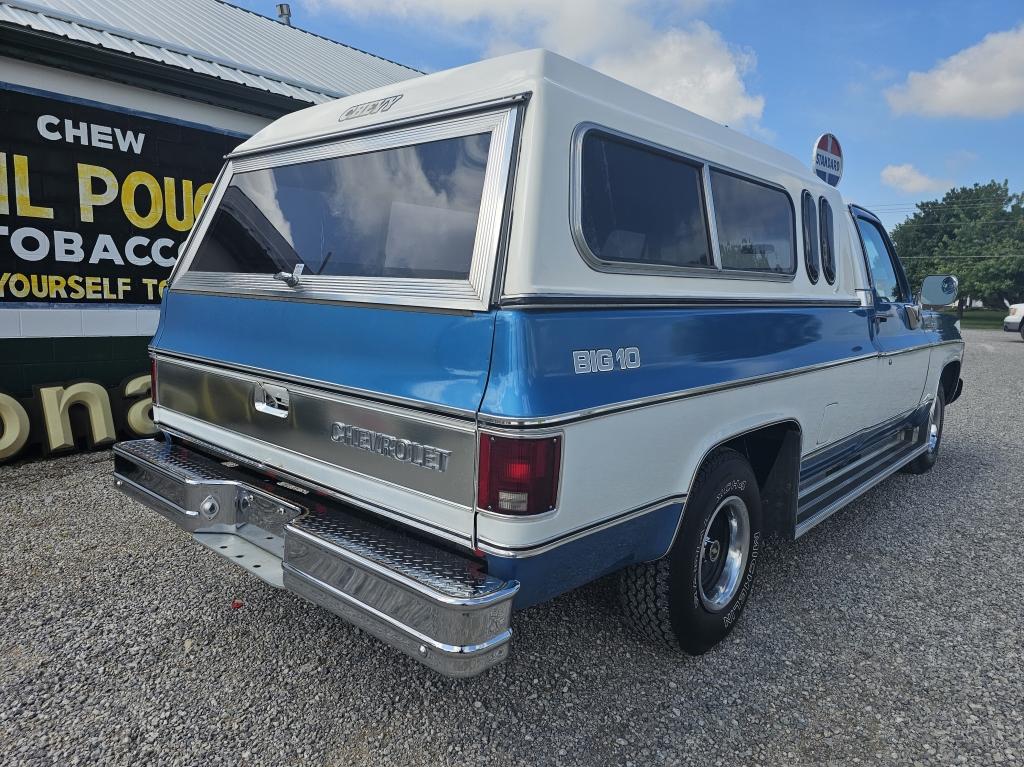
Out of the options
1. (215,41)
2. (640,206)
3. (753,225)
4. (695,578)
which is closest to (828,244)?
(753,225)

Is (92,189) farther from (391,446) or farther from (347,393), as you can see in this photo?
(391,446)

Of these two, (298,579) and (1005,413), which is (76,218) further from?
(1005,413)

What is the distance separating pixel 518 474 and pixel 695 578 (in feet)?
3.86

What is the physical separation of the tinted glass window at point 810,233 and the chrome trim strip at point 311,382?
8.04ft

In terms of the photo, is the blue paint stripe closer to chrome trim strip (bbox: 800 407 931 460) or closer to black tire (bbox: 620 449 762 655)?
black tire (bbox: 620 449 762 655)

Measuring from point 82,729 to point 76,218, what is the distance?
4772 millimetres

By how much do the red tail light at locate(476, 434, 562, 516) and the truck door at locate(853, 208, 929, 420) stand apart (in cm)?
301

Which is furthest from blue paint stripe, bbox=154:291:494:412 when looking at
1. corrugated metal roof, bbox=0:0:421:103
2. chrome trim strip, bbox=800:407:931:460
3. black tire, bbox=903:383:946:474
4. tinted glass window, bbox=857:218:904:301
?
black tire, bbox=903:383:946:474

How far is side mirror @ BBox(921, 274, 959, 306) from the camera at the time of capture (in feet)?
17.3

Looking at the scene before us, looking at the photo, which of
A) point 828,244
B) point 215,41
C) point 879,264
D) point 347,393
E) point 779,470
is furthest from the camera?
point 215,41

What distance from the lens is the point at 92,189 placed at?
592cm

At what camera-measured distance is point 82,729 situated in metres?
2.43

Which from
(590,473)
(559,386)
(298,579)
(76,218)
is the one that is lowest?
(298,579)

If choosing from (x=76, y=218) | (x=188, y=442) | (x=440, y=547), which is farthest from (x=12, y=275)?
(x=440, y=547)
